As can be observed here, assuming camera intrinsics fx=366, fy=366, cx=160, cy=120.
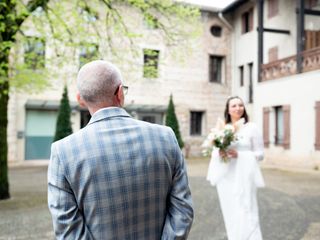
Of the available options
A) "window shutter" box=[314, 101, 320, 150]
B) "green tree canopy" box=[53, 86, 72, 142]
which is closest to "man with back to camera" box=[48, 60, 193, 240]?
"window shutter" box=[314, 101, 320, 150]

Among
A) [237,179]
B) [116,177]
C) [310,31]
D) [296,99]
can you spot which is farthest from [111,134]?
[310,31]

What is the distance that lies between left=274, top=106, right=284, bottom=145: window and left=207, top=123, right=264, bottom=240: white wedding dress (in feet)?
45.8

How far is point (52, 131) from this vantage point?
770 inches

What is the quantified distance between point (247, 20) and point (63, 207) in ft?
75.2

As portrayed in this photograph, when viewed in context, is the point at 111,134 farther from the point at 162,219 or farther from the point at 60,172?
the point at 162,219

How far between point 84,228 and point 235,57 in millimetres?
23322

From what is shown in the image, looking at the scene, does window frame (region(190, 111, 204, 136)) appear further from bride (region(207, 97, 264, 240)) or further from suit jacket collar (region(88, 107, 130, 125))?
suit jacket collar (region(88, 107, 130, 125))

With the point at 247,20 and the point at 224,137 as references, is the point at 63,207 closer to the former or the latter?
the point at 224,137

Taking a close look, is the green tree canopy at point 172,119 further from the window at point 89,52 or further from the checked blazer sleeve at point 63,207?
the checked blazer sleeve at point 63,207

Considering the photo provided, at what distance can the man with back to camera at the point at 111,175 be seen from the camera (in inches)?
70.8

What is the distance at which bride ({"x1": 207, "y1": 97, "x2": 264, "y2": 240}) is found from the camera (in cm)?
461

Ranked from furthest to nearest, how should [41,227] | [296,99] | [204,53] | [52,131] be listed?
[204,53], [52,131], [296,99], [41,227]

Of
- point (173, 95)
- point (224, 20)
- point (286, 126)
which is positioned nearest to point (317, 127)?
point (286, 126)

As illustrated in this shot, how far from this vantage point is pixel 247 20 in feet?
75.2
